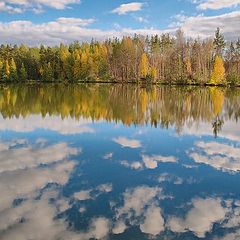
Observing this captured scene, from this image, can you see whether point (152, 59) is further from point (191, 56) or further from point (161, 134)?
point (161, 134)

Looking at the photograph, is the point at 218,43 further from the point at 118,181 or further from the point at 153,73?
the point at 118,181

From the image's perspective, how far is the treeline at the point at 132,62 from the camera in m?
104

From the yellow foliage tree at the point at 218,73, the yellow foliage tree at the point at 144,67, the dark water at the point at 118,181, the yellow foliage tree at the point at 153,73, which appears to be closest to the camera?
the dark water at the point at 118,181

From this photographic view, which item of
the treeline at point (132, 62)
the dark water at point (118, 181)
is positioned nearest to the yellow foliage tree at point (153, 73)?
the treeline at point (132, 62)

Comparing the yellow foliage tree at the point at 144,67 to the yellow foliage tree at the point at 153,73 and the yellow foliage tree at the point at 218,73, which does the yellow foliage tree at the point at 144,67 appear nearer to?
the yellow foliage tree at the point at 153,73

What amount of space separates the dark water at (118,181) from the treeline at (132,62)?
78597mm

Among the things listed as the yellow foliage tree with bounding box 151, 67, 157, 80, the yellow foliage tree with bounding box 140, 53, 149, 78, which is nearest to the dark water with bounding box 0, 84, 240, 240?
the yellow foliage tree with bounding box 151, 67, 157, 80

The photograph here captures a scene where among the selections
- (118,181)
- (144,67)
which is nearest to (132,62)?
(144,67)

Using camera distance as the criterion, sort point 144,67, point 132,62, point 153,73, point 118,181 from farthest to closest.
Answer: point 132,62, point 144,67, point 153,73, point 118,181

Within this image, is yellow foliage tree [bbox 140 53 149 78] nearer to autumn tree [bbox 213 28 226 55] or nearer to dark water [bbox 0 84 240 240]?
autumn tree [bbox 213 28 226 55]

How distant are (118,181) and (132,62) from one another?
9901cm

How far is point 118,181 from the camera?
42.6 feet

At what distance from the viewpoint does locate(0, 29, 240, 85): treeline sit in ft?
340

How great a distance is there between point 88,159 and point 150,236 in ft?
25.3
